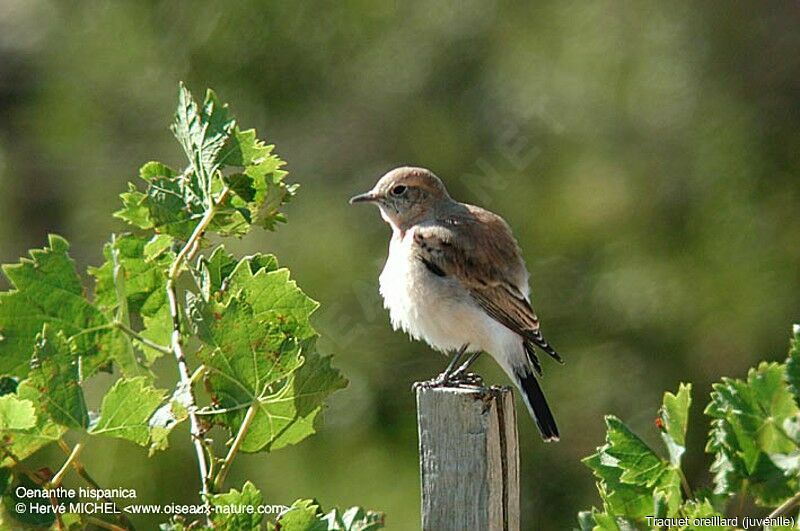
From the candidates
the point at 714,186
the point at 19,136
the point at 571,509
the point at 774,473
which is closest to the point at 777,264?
the point at 714,186

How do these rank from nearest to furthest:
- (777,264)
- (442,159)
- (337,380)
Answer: (337,380), (777,264), (442,159)

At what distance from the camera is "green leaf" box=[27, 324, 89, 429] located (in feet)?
5.90

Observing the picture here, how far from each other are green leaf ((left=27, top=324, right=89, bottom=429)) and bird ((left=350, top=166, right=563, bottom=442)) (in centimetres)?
179

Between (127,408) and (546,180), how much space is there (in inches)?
126

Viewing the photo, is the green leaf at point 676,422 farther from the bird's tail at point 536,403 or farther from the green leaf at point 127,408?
the bird's tail at point 536,403

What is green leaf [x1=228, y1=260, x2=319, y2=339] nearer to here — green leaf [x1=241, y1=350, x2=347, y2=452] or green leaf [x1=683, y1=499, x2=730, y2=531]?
green leaf [x1=241, y1=350, x2=347, y2=452]

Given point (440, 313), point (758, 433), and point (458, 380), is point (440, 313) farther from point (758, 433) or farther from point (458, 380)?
point (758, 433)

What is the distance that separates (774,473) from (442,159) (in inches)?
129

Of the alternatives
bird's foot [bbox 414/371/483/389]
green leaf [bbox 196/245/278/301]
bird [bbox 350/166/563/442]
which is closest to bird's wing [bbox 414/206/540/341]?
bird [bbox 350/166/563/442]

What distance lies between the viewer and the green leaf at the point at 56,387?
1.80 m

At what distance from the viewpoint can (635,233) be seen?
4.62m

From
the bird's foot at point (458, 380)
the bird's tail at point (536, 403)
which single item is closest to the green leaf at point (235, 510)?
the bird's foot at point (458, 380)

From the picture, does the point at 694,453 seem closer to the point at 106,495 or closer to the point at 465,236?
the point at 465,236

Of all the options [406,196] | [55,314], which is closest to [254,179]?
[55,314]
